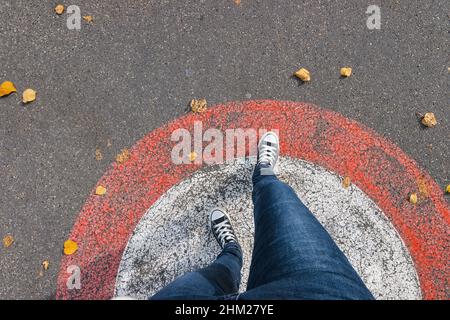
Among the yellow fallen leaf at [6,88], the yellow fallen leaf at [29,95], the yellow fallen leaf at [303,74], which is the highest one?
the yellow fallen leaf at [303,74]

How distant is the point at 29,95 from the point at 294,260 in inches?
92.9

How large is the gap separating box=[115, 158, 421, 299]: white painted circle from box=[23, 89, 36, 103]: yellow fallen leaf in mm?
1246

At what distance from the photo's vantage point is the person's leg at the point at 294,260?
1.87 meters

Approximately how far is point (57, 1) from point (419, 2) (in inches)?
111

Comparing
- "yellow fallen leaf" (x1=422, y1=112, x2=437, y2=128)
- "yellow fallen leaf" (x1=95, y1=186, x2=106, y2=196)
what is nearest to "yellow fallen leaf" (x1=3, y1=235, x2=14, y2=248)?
"yellow fallen leaf" (x1=95, y1=186, x2=106, y2=196)

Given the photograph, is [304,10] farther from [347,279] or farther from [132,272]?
[132,272]

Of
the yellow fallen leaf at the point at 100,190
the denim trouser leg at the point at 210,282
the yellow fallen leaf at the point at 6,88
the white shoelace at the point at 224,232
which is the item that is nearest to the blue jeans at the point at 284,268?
the denim trouser leg at the point at 210,282

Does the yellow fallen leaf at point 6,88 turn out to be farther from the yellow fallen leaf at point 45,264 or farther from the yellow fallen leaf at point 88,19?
the yellow fallen leaf at point 45,264

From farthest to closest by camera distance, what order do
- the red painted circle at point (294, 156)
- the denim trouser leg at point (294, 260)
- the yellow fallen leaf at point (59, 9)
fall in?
the yellow fallen leaf at point (59, 9) < the red painted circle at point (294, 156) < the denim trouser leg at point (294, 260)

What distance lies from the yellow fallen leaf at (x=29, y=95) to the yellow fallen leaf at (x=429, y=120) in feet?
9.73

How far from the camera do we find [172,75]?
3.13 m

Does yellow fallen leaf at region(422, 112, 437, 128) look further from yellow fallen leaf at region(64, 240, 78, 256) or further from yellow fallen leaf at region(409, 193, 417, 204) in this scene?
yellow fallen leaf at region(64, 240, 78, 256)

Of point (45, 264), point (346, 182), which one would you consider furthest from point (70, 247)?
point (346, 182)

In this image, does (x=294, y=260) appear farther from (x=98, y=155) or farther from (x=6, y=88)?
(x=6, y=88)
